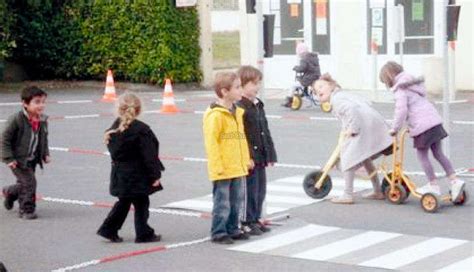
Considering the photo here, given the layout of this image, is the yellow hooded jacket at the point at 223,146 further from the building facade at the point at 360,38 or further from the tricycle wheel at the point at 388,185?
the building facade at the point at 360,38

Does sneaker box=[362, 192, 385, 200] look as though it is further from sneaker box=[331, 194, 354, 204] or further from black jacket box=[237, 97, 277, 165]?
black jacket box=[237, 97, 277, 165]

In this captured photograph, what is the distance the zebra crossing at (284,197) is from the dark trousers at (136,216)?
1785 mm

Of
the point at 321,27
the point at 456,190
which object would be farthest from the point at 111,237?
the point at 321,27

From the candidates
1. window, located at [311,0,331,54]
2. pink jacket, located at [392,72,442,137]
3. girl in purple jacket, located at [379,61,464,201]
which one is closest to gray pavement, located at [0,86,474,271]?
girl in purple jacket, located at [379,61,464,201]

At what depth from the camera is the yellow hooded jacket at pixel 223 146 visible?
10.9 metres

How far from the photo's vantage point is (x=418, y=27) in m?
28.9

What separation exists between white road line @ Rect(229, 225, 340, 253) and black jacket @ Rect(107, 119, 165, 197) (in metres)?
1.01

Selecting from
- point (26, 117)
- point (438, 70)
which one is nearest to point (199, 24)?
point (438, 70)

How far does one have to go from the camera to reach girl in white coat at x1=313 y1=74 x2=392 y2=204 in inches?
506

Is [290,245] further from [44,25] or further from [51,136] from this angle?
[44,25]

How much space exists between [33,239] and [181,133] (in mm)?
9494

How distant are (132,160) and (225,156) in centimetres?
86

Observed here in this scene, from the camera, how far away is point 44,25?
32.8 m

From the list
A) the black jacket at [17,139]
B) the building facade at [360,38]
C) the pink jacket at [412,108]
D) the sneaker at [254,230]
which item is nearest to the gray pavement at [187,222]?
the sneaker at [254,230]
